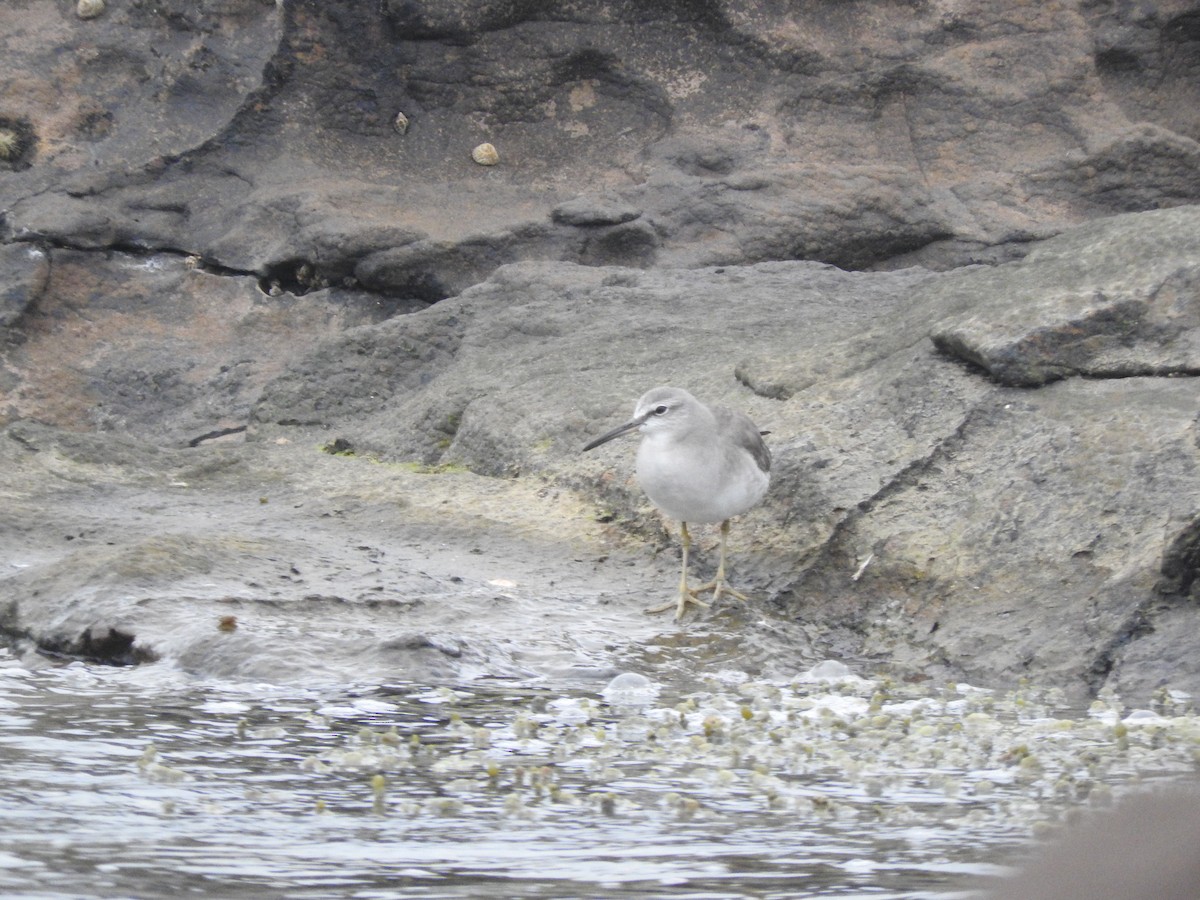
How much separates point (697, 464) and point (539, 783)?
A: 222 centimetres

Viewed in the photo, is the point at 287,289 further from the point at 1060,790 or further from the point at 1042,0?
the point at 1060,790

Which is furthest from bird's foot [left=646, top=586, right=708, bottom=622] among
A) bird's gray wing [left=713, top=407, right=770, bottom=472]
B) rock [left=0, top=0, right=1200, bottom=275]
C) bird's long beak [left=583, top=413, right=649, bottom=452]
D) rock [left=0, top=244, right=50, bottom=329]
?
rock [left=0, top=244, right=50, bottom=329]

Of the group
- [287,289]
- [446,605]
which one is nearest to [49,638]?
[446,605]

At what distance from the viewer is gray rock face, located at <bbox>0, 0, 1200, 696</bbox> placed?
5.59m

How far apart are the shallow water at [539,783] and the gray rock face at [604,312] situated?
49cm

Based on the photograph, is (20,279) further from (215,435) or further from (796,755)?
(796,755)

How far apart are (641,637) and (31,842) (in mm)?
2773

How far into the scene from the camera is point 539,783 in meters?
3.82

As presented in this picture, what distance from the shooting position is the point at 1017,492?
18.9 feet

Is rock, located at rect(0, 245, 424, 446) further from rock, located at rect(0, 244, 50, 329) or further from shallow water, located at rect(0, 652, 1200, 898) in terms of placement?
shallow water, located at rect(0, 652, 1200, 898)

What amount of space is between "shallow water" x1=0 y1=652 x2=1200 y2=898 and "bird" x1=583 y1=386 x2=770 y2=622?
2.91 ft

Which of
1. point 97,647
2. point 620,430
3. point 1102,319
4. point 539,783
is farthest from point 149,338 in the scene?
point 539,783

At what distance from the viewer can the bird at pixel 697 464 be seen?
5875 millimetres

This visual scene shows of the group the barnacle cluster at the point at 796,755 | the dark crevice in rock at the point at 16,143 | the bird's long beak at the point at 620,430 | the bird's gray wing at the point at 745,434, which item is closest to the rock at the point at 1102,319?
the bird's gray wing at the point at 745,434
